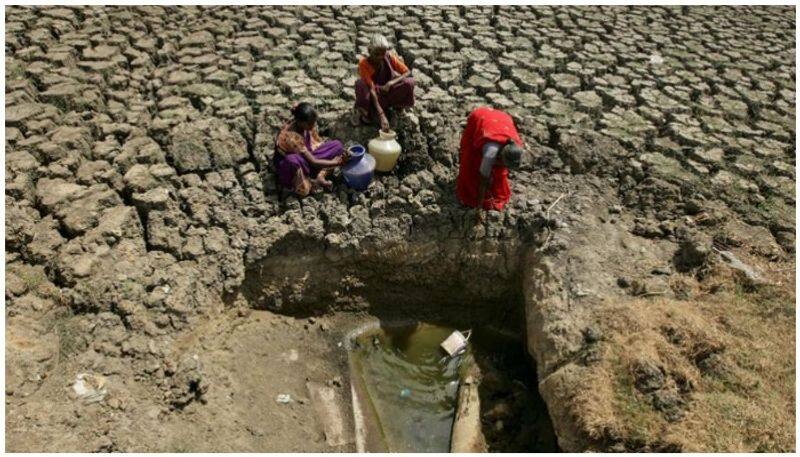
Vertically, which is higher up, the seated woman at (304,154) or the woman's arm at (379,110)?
the woman's arm at (379,110)

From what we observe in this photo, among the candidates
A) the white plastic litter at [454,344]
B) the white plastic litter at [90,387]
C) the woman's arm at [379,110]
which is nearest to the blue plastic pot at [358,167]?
the woman's arm at [379,110]

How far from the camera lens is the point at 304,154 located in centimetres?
417

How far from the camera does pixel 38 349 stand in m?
3.41

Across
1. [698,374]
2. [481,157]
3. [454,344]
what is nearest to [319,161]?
[481,157]

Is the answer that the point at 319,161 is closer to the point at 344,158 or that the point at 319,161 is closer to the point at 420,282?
the point at 344,158

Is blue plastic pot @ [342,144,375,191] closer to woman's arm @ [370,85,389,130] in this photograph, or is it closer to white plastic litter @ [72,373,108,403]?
woman's arm @ [370,85,389,130]

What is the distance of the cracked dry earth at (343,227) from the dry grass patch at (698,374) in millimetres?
15

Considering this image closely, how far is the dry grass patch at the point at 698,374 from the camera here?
123 inches

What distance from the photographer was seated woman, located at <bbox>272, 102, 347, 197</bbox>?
4.11 m

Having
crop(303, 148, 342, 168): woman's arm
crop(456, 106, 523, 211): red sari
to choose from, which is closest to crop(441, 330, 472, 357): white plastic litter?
crop(456, 106, 523, 211): red sari

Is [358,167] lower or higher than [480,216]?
higher

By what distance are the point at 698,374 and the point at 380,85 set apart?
9.78 ft

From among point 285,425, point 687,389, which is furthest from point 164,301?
point 687,389

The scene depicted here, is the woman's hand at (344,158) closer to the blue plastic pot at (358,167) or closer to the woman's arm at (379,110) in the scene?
the blue plastic pot at (358,167)
